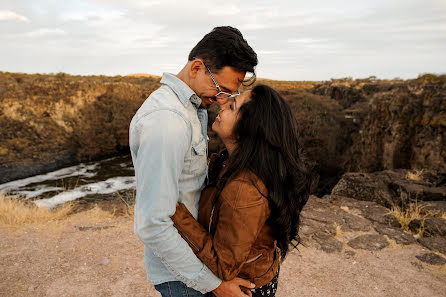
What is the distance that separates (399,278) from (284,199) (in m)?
3.26

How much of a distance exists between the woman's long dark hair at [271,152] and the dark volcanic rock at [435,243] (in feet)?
13.5

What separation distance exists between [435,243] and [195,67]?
190 inches

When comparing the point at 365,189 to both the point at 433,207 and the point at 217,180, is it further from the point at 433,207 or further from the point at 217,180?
the point at 217,180

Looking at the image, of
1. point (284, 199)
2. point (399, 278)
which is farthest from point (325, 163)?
point (284, 199)

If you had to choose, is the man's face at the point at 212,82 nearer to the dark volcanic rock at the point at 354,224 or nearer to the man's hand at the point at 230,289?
the man's hand at the point at 230,289

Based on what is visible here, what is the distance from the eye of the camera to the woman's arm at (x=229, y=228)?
1374mm

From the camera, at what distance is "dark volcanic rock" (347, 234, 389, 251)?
4.58 meters

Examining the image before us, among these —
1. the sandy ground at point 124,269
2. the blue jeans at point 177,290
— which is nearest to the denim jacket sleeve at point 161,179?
the blue jeans at point 177,290

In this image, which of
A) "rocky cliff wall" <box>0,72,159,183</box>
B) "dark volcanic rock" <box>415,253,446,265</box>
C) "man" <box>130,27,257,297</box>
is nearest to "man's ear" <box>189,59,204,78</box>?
"man" <box>130,27,257,297</box>

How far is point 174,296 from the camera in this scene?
1563 mm

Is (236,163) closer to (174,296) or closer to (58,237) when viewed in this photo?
(174,296)

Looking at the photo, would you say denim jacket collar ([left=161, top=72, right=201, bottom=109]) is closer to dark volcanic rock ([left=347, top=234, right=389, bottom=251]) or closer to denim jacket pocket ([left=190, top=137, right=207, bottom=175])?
denim jacket pocket ([left=190, top=137, right=207, bottom=175])

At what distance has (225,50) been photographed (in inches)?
62.1

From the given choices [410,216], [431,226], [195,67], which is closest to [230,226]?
[195,67]
